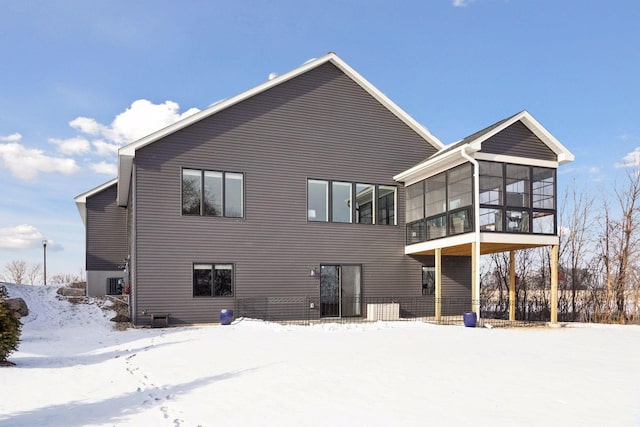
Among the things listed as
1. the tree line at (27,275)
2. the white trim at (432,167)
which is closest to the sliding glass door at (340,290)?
the white trim at (432,167)

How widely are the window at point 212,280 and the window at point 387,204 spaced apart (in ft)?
18.6

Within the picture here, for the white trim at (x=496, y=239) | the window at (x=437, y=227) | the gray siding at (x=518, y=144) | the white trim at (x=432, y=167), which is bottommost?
the white trim at (x=496, y=239)

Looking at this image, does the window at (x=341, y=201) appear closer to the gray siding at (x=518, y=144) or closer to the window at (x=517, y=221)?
the gray siding at (x=518, y=144)

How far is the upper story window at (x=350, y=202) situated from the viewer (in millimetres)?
16891

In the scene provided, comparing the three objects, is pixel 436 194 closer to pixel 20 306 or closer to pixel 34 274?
pixel 20 306

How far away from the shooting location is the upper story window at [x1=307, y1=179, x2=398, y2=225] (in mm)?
16891

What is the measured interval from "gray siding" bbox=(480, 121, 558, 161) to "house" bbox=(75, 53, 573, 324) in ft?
0.12

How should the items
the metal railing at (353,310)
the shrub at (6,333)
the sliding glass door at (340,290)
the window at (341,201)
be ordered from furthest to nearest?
the window at (341,201) < the sliding glass door at (340,290) < the metal railing at (353,310) < the shrub at (6,333)

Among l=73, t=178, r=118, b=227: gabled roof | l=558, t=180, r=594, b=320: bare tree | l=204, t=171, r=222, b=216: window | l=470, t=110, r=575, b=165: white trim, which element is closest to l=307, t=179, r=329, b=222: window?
l=204, t=171, r=222, b=216: window

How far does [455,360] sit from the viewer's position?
8742 millimetres

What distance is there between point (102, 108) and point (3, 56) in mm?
3232

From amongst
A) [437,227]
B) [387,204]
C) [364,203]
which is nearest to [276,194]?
[364,203]

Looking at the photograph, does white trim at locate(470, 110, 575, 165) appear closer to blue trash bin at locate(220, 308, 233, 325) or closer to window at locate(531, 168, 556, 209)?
window at locate(531, 168, 556, 209)

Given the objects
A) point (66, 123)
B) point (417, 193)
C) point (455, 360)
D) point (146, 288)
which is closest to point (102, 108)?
point (66, 123)
